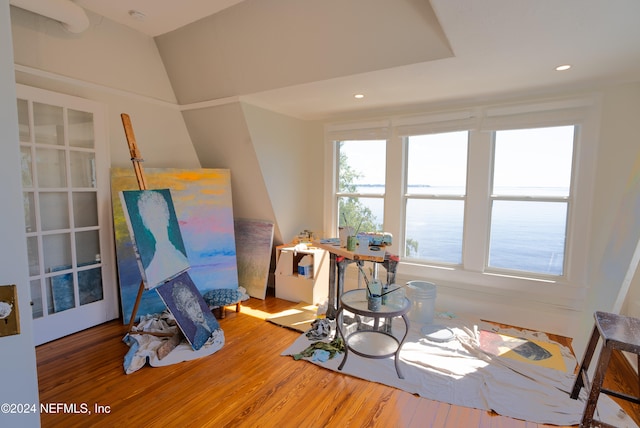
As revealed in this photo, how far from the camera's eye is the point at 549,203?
310 centimetres

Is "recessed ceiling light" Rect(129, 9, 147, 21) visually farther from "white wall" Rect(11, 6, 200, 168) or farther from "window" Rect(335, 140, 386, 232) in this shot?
"window" Rect(335, 140, 386, 232)

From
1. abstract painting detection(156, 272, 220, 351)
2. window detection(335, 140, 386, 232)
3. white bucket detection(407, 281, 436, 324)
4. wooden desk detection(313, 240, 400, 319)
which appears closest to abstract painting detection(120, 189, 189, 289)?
abstract painting detection(156, 272, 220, 351)

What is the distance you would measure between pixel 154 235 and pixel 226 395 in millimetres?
1410

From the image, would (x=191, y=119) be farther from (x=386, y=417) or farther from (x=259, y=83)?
(x=386, y=417)

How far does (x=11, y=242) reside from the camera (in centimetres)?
84

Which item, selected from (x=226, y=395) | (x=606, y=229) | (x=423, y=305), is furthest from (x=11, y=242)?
(x=606, y=229)

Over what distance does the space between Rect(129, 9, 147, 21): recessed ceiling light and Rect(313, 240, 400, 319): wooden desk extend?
2.49 meters

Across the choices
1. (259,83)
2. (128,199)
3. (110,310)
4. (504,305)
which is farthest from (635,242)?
(110,310)

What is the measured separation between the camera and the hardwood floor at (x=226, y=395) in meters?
1.91

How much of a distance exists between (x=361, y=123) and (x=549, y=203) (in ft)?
7.27

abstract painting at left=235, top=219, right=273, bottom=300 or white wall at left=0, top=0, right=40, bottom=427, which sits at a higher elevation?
white wall at left=0, top=0, right=40, bottom=427

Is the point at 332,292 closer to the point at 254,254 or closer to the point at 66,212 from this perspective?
the point at 254,254

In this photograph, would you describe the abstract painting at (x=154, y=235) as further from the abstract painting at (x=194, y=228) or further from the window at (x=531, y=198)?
the window at (x=531, y=198)

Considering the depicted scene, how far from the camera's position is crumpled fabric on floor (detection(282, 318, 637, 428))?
1978 millimetres
